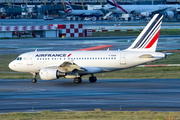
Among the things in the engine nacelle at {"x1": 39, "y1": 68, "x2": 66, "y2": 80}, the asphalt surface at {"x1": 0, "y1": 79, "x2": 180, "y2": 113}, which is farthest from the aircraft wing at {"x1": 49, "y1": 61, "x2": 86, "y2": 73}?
the asphalt surface at {"x1": 0, "y1": 79, "x2": 180, "y2": 113}

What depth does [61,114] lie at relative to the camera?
72.0 feet

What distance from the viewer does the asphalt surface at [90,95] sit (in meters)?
25.0

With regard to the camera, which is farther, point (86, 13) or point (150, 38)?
point (86, 13)

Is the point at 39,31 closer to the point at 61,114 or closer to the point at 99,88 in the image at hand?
the point at 99,88

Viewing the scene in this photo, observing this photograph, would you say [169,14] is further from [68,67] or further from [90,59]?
[68,67]

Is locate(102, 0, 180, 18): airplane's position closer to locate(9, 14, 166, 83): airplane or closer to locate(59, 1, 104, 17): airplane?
locate(59, 1, 104, 17): airplane

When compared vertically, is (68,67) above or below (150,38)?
below

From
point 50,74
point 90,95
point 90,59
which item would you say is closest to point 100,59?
point 90,59

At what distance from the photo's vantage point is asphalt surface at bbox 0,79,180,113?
2500cm

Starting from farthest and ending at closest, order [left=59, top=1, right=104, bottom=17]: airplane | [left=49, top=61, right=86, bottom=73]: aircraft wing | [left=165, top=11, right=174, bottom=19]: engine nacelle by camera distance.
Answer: [left=59, top=1, right=104, bottom=17]: airplane, [left=165, top=11, right=174, bottom=19]: engine nacelle, [left=49, top=61, right=86, bottom=73]: aircraft wing

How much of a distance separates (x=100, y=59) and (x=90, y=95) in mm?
7620

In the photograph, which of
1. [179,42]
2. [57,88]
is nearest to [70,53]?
[57,88]

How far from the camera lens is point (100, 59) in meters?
36.7

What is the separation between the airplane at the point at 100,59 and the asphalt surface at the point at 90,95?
115 centimetres
